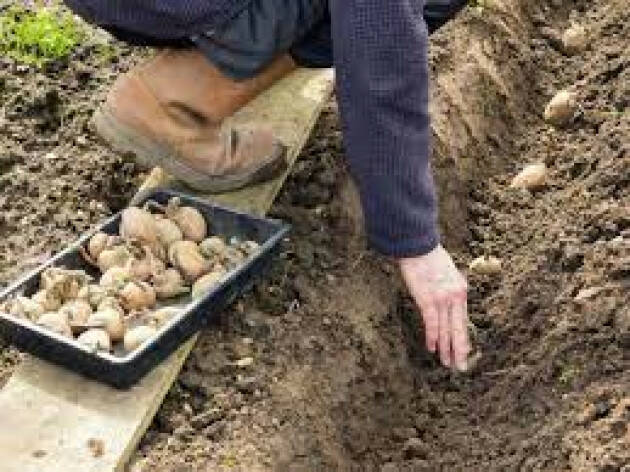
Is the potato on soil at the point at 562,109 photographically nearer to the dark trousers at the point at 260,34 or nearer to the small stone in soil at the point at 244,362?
the dark trousers at the point at 260,34

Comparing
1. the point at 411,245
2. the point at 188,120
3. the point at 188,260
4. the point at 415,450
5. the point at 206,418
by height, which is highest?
the point at 411,245

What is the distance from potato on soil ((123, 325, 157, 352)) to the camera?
9.14 feet

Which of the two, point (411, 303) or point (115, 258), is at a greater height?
point (115, 258)

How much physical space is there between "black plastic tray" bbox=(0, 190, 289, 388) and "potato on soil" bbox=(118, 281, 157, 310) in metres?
0.10

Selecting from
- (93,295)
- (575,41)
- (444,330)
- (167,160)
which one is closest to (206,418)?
(93,295)

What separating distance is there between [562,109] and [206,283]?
1.44 m

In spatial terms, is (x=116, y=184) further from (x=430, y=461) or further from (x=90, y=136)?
(x=430, y=461)

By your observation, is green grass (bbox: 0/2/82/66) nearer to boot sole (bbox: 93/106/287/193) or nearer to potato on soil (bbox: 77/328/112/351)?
boot sole (bbox: 93/106/287/193)

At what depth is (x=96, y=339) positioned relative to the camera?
276cm

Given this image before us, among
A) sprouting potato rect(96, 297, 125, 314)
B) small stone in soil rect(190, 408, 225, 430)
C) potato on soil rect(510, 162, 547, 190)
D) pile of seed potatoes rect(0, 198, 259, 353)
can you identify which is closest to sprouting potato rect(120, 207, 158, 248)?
pile of seed potatoes rect(0, 198, 259, 353)

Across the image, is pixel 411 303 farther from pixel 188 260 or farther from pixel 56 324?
pixel 56 324

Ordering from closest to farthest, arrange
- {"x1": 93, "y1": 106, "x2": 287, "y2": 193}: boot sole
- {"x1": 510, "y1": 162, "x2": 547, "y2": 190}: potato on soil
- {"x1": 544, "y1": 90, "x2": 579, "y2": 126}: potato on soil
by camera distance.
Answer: {"x1": 93, "y1": 106, "x2": 287, "y2": 193}: boot sole, {"x1": 510, "y1": 162, "x2": 547, "y2": 190}: potato on soil, {"x1": 544, "y1": 90, "x2": 579, "y2": 126}: potato on soil

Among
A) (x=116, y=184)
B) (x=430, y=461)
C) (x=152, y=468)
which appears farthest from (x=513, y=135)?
(x=152, y=468)

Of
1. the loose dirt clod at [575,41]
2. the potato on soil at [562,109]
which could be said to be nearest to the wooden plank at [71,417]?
the potato on soil at [562,109]
